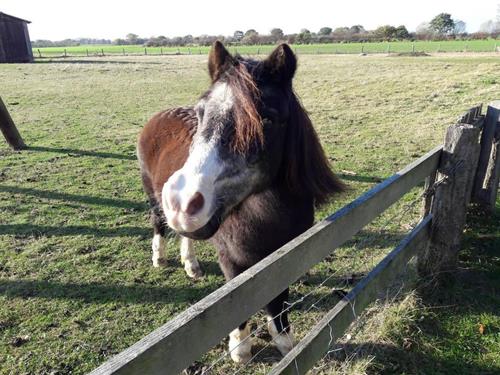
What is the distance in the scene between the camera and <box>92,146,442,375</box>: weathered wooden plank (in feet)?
3.94

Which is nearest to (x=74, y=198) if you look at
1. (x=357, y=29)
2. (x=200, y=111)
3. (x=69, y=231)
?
(x=69, y=231)

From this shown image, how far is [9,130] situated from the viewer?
9.50 metres

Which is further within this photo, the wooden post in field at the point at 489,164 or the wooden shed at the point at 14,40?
the wooden shed at the point at 14,40

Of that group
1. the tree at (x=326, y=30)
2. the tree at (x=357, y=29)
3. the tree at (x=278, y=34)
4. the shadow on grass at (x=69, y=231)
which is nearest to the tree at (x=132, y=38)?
the tree at (x=326, y=30)

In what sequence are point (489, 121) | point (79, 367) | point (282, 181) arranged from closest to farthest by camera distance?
point (282, 181) → point (79, 367) → point (489, 121)

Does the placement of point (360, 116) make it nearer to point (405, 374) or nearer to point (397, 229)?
point (397, 229)

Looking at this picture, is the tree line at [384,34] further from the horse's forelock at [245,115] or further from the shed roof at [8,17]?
the horse's forelock at [245,115]

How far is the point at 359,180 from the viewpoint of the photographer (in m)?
7.19

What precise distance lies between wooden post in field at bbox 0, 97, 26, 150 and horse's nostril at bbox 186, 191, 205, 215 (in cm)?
929

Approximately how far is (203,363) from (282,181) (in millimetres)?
1784

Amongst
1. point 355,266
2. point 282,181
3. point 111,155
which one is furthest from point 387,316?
point 111,155

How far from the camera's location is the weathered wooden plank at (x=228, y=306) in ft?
3.94

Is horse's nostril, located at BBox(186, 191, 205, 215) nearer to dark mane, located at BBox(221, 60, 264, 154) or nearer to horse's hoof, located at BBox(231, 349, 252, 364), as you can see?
dark mane, located at BBox(221, 60, 264, 154)

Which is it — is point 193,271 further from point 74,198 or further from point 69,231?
point 74,198
